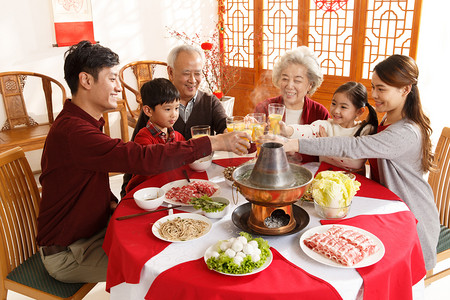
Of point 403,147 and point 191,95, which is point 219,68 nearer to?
point 191,95

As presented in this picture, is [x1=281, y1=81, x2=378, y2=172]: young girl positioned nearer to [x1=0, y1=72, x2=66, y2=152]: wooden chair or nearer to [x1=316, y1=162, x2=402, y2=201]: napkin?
[x1=316, y1=162, x2=402, y2=201]: napkin

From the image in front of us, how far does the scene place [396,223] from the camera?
1.48m

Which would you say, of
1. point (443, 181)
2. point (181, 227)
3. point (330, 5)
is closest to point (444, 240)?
point (443, 181)

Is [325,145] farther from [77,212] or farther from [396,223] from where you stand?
[77,212]

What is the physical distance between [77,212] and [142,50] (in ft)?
11.9

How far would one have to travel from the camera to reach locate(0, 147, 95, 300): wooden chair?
168cm

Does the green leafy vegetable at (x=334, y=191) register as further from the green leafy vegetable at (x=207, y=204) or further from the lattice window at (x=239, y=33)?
the lattice window at (x=239, y=33)

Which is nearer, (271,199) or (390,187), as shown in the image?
(271,199)

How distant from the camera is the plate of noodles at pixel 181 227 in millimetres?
1386

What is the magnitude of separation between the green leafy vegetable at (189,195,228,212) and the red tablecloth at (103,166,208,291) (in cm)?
14

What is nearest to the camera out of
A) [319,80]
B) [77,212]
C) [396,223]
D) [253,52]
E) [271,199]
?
[271,199]

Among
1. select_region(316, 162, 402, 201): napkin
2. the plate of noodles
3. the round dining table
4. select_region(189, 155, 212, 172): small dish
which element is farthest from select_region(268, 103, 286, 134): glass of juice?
the plate of noodles

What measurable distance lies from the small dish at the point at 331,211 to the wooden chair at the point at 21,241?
107 cm

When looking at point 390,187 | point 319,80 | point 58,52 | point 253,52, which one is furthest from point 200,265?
point 253,52
